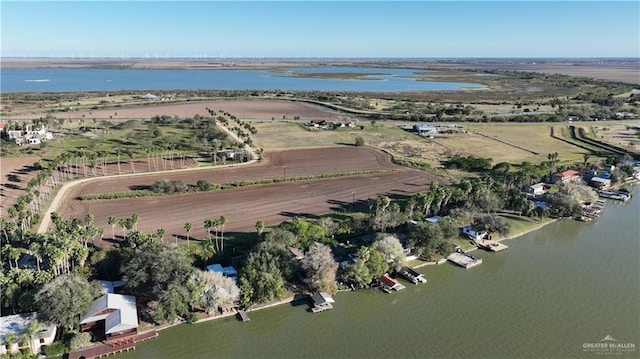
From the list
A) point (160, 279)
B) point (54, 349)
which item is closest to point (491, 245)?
point (160, 279)

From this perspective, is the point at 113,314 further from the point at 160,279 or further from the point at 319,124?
the point at 319,124

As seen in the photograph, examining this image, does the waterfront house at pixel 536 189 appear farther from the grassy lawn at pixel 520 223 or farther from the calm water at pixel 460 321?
the calm water at pixel 460 321

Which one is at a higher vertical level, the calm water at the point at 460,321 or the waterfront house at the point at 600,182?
the waterfront house at the point at 600,182

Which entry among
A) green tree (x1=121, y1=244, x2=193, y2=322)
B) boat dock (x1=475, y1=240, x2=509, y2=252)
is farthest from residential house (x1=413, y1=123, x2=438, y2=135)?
green tree (x1=121, y1=244, x2=193, y2=322)

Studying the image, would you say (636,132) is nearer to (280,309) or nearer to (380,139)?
(380,139)

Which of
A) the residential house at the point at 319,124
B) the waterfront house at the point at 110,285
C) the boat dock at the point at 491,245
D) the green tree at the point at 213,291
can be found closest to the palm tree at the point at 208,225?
the green tree at the point at 213,291

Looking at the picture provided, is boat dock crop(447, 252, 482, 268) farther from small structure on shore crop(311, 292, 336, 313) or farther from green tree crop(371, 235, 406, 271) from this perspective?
small structure on shore crop(311, 292, 336, 313)
